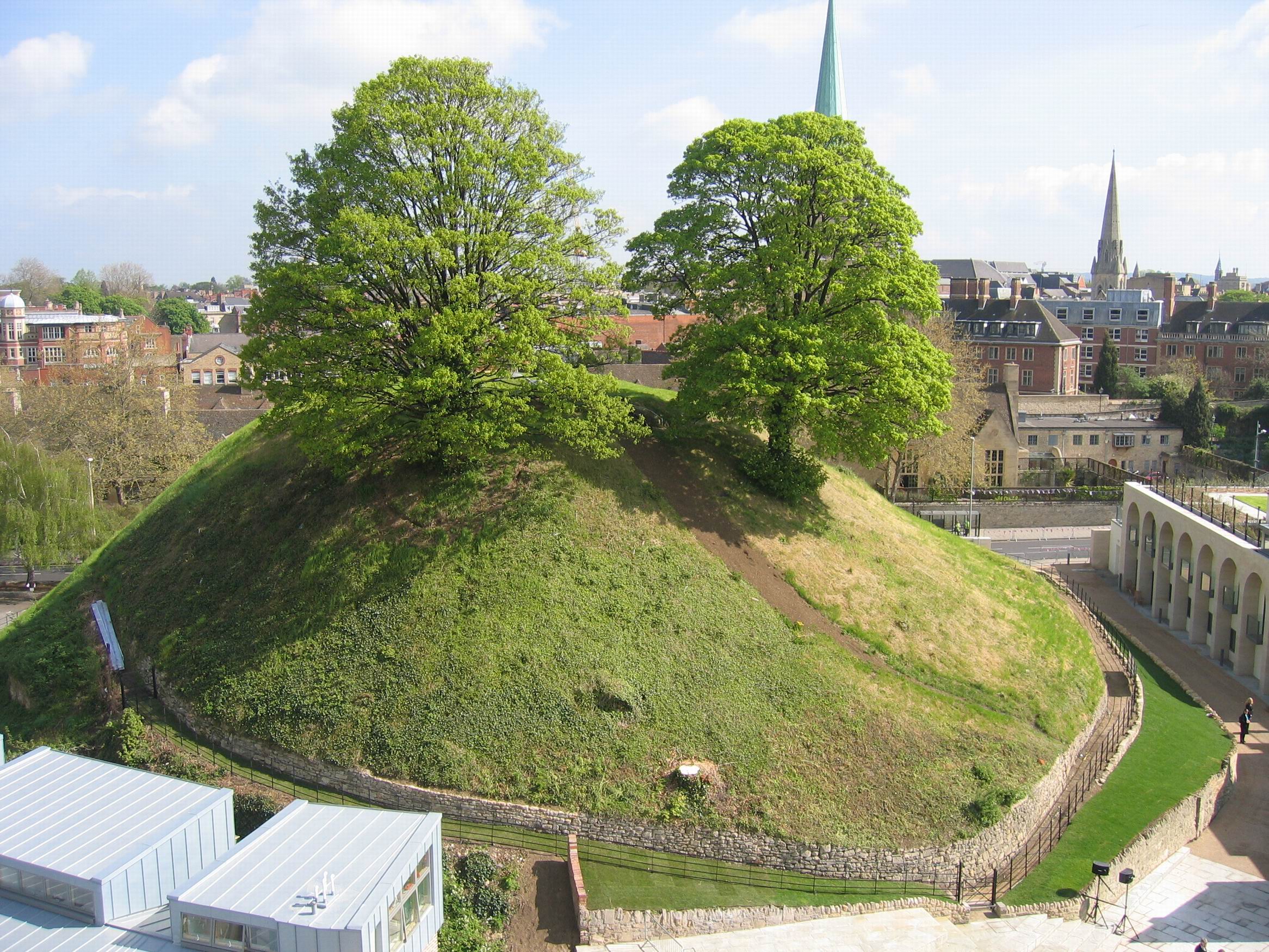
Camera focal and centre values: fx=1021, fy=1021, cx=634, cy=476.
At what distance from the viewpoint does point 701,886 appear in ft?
84.9

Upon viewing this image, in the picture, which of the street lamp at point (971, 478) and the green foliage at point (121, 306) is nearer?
the street lamp at point (971, 478)

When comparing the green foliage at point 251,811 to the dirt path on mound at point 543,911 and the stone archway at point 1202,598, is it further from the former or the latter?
the stone archway at point 1202,598

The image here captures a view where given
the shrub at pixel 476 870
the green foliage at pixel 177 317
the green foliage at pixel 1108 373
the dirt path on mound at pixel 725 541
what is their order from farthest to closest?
the green foliage at pixel 177 317 < the green foliage at pixel 1108 373 < the dirt path on mound at pixel 725 541 < the shrub at pixel 476 870

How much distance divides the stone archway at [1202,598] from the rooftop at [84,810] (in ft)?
134

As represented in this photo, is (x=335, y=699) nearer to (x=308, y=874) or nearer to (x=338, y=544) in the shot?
(x=338, y=544)

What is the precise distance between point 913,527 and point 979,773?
15.3m

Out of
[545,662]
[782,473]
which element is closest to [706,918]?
[545,662]

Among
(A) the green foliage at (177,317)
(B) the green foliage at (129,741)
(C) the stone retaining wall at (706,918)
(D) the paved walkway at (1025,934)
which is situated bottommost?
(D) the paved walkway at (1025,934)

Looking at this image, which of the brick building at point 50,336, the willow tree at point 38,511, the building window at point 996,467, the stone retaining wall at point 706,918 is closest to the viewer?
the stone retaining wall at point 706,918

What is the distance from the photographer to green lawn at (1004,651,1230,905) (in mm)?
27844

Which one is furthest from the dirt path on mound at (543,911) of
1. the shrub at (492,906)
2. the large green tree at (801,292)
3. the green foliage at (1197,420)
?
the green foliage at (1197,420)

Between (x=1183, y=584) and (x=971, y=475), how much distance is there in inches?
661

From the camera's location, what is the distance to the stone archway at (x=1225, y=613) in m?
42.7

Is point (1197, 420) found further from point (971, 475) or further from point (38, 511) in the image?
point (38, 511)
